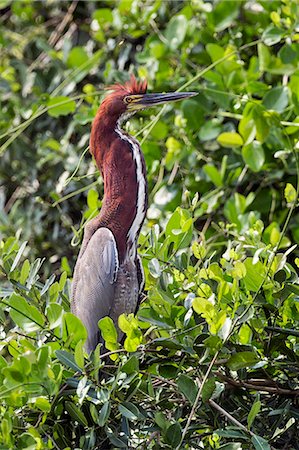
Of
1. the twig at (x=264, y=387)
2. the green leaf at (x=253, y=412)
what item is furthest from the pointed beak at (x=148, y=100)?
the green leaf at (x=253, y=412)

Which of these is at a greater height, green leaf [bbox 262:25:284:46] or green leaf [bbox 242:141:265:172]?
green leaf [bbox 262:25:284:46]

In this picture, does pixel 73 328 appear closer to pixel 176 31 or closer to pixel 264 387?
pixel 264 387

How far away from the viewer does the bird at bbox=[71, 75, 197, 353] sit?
1840mm

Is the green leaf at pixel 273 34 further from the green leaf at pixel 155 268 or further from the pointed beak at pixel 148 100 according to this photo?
the green leaf at pixel 155 268

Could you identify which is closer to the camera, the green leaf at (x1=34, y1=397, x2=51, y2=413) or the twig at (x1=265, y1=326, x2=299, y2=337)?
the green leaf at (x1=34, y1=397, x2=51, y2=413)

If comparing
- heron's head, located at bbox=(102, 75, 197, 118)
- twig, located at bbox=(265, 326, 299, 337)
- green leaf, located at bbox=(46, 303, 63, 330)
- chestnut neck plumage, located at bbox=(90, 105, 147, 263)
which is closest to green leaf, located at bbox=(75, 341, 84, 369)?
green leaf, located at bbox=(46, 303, 63, 330)

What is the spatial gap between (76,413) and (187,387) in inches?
7.0

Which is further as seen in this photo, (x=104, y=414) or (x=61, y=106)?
(x=61, y=106)

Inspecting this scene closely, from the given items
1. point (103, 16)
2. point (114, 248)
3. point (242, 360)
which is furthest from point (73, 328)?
point (103, 16)

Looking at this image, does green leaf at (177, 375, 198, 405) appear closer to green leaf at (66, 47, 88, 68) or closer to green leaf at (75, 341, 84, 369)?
green leaf at (75, 341, 84, 369)

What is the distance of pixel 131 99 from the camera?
1967 millimetres

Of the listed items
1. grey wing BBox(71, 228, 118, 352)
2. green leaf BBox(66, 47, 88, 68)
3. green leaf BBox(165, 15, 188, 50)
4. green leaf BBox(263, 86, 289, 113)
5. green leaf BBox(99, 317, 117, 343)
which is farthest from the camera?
green leaf BBox(66, 47, 88, 68)

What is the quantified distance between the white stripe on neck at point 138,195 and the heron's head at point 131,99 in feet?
0.11

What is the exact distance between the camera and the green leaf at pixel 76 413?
4.71 feet
